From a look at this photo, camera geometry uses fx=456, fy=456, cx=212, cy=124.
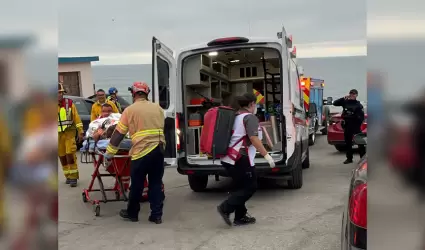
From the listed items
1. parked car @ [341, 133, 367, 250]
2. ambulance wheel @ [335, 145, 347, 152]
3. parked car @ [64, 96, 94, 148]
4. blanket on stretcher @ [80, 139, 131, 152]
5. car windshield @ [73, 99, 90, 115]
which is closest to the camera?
parked car @ [341, 133, 367, 250]

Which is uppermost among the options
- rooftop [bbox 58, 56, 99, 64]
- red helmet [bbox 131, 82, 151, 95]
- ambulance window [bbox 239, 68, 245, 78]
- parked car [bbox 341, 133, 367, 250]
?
rooftop [bbox 58, 56, 99, 64]

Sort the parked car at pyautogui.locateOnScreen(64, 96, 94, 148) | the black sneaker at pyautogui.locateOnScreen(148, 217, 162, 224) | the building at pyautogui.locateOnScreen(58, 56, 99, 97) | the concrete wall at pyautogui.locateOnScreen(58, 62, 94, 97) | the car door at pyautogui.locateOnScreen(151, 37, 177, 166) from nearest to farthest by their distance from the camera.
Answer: the black sneaker at pyautogui.locateOnScreen(148, 217, 162, 224) → the car door at pyautogui.locateOnScreen(151, 37, 177, 166) → the parked car at pyautogui.locateOnScreen(64, 96, 94, 148) → the building at pyautogui.locateOnScreen(58, 56, 99, 97) → the concrete wall at pyautogui.locateOnScreen(58, 62, 94, 97)

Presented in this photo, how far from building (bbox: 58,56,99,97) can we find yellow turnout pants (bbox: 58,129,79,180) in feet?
40.1

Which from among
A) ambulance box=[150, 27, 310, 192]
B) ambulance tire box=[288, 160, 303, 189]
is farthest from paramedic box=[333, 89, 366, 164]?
ambulance tire box=[288, 160, 303, 189]

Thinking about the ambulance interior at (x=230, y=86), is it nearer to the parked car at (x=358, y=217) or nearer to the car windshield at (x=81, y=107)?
the parked car at (x=358, y=217)

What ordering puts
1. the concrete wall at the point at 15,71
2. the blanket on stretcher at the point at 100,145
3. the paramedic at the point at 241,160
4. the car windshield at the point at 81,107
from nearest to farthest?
the concrete wall at the point at 15,71
the paramedic at the point at 241,160
the blanket on stretcher at the point at 100,145
the car windshield at the point at 81,107

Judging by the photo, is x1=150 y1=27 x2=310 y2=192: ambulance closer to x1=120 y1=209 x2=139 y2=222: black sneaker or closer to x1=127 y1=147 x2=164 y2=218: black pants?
x1=127 y1=147 x2=164 y2=218: black pants

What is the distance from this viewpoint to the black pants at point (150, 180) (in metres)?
5.23

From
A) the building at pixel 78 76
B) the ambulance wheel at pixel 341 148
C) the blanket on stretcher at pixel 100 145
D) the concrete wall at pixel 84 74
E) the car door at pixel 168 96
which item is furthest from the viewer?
the concrete wall at pixel 84 74

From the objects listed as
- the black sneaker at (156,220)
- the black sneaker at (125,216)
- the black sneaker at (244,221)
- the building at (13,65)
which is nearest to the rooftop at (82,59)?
the black sneaker at (125,216)

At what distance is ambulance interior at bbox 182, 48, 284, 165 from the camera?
6.92 metres

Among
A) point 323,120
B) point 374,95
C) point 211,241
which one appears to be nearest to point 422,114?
point 374,95

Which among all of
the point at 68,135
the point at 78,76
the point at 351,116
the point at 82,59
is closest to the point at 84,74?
the point at 78,76

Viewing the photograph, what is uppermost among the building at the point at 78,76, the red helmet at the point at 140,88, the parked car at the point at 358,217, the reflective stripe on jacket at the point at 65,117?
the building at the point at 78,76
